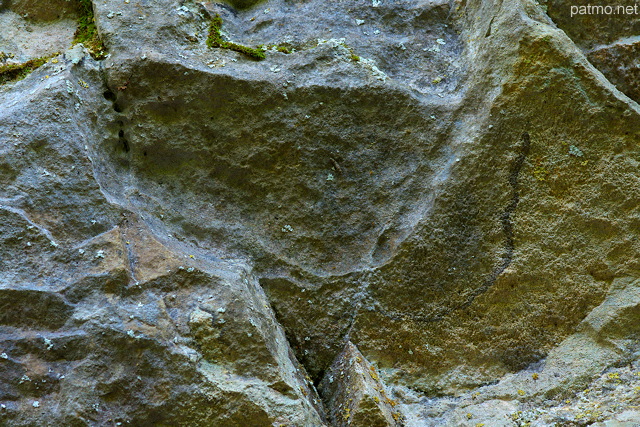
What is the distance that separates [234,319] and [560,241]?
5.98 feet

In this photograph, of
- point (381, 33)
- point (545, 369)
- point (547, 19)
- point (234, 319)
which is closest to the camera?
point (234, 319)

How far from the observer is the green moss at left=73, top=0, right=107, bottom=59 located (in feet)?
11.1

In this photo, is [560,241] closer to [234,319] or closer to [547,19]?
[547,19]

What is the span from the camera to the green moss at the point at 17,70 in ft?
10.9

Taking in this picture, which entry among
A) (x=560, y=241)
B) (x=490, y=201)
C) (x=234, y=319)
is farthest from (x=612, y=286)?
(x=234, y=319)

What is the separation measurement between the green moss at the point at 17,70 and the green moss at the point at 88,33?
284 millimetres

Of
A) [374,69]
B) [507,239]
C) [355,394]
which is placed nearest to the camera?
[355,394]

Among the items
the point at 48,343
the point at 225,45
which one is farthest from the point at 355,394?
the point at 225,45

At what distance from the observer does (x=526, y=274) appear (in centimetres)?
307

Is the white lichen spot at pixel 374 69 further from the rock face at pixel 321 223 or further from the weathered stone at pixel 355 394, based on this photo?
the weathered stone at pixel 355 394

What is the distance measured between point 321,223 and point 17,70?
206 cm

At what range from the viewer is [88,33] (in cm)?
355

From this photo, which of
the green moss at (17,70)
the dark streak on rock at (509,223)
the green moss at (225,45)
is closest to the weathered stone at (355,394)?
the dark streak on rock at (509,223)

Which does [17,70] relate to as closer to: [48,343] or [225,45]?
[225,45]
